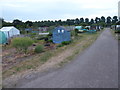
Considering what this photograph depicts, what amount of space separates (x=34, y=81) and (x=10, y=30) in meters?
20.6

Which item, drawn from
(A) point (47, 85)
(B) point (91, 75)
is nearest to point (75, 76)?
(B) point (91, 75)

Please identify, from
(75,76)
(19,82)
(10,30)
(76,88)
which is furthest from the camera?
(10,30)

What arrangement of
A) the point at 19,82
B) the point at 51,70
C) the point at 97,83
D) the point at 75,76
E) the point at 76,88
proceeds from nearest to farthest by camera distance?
the point at 76,88 < the point at 97,83 < the point at 19,82 < the point at 75,76 < the point at 51,70

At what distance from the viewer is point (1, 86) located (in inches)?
189

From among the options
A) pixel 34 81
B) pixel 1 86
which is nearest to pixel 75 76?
pixel 34 81

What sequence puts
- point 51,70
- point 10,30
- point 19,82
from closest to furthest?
1. point 19,82
2. point 51,70
3. point 10,30

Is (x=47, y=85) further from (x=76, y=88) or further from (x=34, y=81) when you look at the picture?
(x=76, y=88)

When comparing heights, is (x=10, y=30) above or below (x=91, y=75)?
above

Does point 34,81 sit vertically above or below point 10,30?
below

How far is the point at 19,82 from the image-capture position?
5.04 meters

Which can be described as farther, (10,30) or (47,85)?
(10,30)

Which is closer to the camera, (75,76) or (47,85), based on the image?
(47,85)

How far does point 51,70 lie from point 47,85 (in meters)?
1.61

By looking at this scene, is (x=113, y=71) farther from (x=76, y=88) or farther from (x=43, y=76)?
(x=43, y=76)
